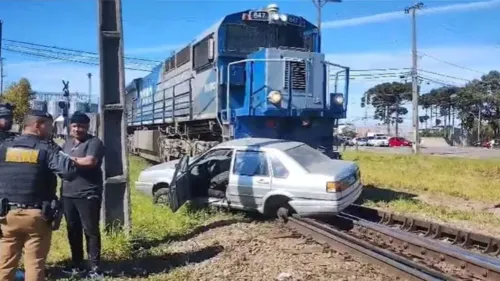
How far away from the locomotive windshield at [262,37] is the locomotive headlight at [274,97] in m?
1.96

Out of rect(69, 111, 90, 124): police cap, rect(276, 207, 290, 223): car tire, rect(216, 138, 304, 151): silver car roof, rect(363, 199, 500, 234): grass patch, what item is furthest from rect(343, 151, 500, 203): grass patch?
rect(69, 111, 90, 124): police cap

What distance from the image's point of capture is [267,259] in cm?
703

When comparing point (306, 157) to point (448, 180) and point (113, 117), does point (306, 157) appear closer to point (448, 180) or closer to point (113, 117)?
point (113, 117)

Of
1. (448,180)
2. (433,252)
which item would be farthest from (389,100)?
(433,252)

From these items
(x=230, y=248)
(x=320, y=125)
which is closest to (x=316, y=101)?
(x=320, y=125)

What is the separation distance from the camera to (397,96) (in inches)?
3720

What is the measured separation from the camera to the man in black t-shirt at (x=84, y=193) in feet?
20.1

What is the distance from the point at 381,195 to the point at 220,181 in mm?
5352

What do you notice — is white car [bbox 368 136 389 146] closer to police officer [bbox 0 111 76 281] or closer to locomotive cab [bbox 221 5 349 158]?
locomotive cab [bbox 221 5 349 158]

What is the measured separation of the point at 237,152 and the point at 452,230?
3818 millimetres

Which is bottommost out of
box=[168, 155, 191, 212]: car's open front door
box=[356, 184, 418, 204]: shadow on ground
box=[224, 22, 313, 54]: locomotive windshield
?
box=[356, 184, 418, 204]: shadow on ground

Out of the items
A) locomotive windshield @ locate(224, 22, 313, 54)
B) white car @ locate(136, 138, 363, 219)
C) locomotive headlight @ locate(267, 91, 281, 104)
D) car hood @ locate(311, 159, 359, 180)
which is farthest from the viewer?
locomotive windshield @ locate(224, 22, 313, 54)

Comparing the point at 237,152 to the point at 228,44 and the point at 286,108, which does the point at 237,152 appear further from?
the point at 228,44

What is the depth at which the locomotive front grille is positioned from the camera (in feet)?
42.3
